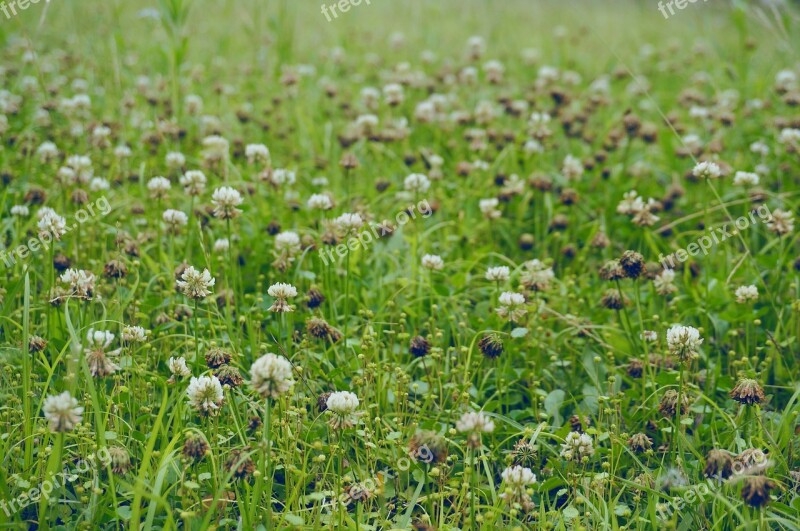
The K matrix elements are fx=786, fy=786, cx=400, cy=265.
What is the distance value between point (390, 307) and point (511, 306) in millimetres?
566

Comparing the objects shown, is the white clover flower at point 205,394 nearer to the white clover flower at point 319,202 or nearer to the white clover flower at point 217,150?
the white clover flower at point 319,202

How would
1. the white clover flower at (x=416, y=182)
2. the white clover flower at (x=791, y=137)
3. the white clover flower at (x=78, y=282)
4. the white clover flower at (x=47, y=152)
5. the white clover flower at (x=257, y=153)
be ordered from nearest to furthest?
the white clover flower at (x=78, y=282) → the white clover flower at (x=416, y=182) → the white clover flower at (x=257, y=153) → the white clover flower at (x=47, y=152) → the white clover flower at (x=791, y=137)

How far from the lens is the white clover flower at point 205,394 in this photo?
1884 millimetres

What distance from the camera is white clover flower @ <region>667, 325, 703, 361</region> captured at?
202 centimetres

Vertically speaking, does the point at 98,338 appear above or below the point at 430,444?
above

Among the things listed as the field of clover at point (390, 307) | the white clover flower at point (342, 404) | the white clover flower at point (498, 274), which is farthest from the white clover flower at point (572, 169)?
the white clover flower at point (342, 404)

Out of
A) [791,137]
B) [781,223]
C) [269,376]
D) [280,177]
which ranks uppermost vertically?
[280,177]

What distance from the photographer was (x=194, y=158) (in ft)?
12.9

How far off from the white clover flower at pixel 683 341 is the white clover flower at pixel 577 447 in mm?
336

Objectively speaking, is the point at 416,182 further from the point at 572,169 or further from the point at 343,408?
the point at 343,408

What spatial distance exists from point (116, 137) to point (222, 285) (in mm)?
1433

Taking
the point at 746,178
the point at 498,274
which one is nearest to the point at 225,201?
the point at 498,274

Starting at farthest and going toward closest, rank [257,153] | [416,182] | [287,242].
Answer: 1. [257,153]
2. [416,182]
3. [287,242]

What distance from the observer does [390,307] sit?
9.26 ft
